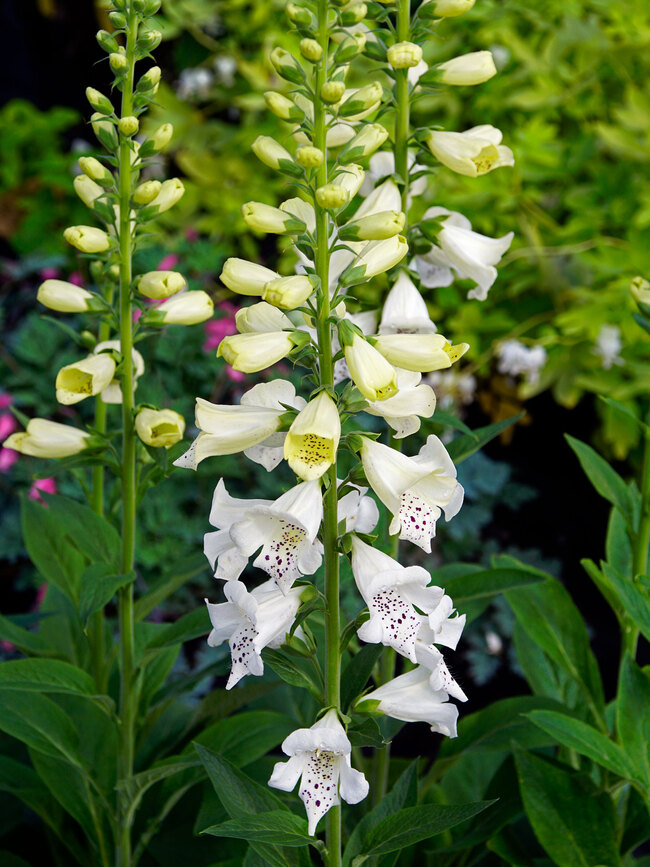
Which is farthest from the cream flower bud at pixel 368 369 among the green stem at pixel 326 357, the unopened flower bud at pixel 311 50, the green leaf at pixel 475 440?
the green leaf at pixel 475 440

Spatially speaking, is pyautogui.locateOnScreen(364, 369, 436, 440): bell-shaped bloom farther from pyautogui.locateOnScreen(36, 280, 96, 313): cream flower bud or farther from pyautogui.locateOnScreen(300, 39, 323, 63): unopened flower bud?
pyautogui.locateOnScreen(36, 280, 96, 313): cream flower bud

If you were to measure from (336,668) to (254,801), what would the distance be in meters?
0.22

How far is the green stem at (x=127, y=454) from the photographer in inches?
54.0

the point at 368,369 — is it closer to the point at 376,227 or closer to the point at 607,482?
the point at 376,227

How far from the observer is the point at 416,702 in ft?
3.75

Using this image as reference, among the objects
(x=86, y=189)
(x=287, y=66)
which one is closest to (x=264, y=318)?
(x=287, y=66)

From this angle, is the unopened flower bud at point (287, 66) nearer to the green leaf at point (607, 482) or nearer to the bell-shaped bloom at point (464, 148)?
the bell-shaped bloom at point (464, 148)

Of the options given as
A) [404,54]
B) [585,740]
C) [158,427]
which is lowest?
[585,740]

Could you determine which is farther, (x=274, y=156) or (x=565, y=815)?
(x=565, y=815)

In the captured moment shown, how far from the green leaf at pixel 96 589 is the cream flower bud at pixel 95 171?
59 centimetres

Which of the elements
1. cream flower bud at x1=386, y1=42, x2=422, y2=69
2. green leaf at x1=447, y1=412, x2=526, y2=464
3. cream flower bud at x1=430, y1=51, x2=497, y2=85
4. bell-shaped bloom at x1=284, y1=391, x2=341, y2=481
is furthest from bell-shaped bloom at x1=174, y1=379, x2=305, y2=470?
cream flower bud at x1=430, y1=51, x2=497, y2=85

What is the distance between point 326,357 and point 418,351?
0.11 meters

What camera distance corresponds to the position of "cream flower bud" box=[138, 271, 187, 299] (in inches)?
54.2

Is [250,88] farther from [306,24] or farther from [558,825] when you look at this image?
[558,825]
